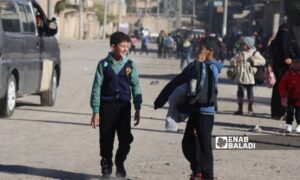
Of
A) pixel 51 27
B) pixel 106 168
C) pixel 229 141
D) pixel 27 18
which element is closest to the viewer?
pixel 106 168

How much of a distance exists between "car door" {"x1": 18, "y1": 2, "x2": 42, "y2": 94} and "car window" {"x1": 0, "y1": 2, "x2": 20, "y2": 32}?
336mm

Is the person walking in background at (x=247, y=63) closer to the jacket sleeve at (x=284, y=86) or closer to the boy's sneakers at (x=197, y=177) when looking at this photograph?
the jacket sleeve at (x=284, y=86)

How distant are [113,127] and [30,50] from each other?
836 cm

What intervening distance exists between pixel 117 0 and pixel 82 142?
493 feet

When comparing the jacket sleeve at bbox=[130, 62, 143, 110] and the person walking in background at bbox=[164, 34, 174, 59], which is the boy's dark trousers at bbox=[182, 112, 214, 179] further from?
the person walking in background at bbox=[164, 34, 174, 59]

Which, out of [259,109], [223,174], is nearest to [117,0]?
[259,109]

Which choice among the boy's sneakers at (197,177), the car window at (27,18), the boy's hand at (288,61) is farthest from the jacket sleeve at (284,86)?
the boy's sneakers at (197,177)

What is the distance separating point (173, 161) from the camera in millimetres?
12391

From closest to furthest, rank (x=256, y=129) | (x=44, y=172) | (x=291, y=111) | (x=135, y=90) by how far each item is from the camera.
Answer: (x=135, y=90) < (x=44, y=172) < (x=291, y=111) < (x=256, y=129)

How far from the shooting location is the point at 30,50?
728 inches

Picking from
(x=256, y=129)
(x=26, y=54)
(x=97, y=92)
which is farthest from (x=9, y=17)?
(x=97, y=92)

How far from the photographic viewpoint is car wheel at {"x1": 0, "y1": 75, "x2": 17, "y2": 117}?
1695 centimetres

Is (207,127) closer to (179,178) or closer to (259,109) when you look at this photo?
(179,178)

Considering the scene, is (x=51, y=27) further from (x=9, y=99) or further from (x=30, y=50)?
(x=9, y=99)
